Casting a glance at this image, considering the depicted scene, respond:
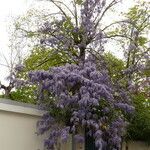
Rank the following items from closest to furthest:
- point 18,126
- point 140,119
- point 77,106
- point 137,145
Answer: point 18,126 < point 77,106 < point 140,119 < point 137,145

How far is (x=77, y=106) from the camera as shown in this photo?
1502 cm

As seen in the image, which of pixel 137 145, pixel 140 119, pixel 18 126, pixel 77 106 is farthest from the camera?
pixel 137 145

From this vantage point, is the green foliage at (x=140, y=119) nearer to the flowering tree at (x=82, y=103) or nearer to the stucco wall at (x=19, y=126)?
the flowering tree at (x=82, y=103)

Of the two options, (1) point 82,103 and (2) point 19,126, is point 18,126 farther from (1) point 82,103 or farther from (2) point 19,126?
(1) point 82,103

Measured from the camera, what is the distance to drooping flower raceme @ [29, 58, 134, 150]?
48.4 ft

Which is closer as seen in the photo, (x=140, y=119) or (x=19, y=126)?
(x=19, y=126)

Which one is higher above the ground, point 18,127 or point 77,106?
point 77,106

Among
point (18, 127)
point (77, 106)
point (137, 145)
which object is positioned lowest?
point (137, 145)

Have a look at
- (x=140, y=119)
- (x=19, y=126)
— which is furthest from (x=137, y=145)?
(x=19, y=126)

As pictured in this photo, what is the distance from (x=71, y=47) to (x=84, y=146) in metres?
4.55

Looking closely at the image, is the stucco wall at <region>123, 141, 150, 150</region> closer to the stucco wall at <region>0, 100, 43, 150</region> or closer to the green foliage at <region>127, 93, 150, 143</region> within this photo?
the green foliage at <region>127, 93, 150, 143</region>

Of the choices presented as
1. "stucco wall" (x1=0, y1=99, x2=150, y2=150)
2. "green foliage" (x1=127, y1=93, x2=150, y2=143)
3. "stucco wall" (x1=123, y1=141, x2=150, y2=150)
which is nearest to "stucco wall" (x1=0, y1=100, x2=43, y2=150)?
"stucco wall" (x1=0, y1=99, x2=150, y2=150)

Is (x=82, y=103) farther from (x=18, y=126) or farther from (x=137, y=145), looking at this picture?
(x=137, y=145)

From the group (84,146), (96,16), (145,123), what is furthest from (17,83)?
(145,123)
